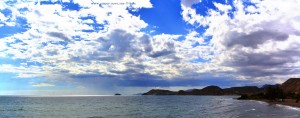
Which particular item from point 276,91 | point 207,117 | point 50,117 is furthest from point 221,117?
point 276,91

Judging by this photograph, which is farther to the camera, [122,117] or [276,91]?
[276,91]

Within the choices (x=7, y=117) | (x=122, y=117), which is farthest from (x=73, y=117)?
(x=7, y=117)

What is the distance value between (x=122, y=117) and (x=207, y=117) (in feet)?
67.8

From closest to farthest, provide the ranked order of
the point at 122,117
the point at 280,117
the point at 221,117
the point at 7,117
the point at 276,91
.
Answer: the point at 280,117 < the point at 221,117 < the point at 122,117 < the point at 7,117 < the point at 276,91

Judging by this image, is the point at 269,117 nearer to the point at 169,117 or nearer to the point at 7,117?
the point at 169,117

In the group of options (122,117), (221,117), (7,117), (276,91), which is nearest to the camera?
(221,117)

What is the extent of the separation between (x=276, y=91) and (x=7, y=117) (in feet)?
511

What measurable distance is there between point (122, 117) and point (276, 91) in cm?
14018

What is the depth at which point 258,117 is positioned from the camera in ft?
239

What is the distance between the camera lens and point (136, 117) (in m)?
79.8

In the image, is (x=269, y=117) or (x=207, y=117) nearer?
(x=269, y=117)

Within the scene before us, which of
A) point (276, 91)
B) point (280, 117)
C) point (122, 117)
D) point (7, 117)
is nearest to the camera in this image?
point (280, 117)

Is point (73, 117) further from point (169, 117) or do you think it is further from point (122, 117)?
point (169, 117)

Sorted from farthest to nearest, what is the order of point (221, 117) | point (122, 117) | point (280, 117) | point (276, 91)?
1. point (276, 91)
2. point (122, 117)
3. point (221, 117)
4. point (280, 117)
